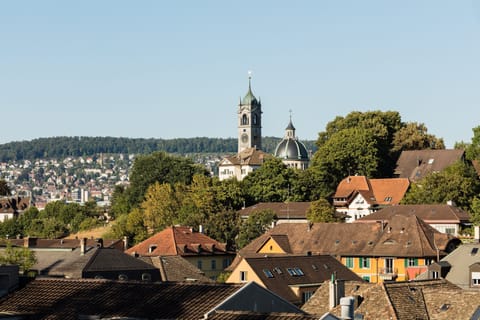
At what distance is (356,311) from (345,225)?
165 ft

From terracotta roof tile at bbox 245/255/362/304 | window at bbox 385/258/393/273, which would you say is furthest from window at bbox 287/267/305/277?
window at bbox 385/258/393/273

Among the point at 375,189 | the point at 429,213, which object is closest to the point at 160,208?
the point at 375,189

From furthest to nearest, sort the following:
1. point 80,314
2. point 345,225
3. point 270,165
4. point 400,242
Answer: point 270,165
point 345,225
point 400,242
point 80,314

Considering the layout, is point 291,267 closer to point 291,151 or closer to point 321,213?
point 321,213

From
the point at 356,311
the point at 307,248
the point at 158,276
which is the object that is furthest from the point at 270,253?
the point at 356,311

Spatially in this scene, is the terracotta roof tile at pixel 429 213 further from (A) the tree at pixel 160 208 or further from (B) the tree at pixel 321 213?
(A) the tree at pixel 160 208

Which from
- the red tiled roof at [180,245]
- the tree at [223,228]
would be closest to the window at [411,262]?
the red tiled roof at [180,245]

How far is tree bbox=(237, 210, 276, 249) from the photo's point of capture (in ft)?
329

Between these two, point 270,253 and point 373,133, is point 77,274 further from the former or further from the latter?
point 373,133

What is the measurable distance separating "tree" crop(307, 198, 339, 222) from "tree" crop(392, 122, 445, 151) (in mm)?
24810

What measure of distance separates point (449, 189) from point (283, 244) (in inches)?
802

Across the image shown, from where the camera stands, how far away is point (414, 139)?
423 ft

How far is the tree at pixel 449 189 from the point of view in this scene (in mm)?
102188

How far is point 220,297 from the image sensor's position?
26.5m
